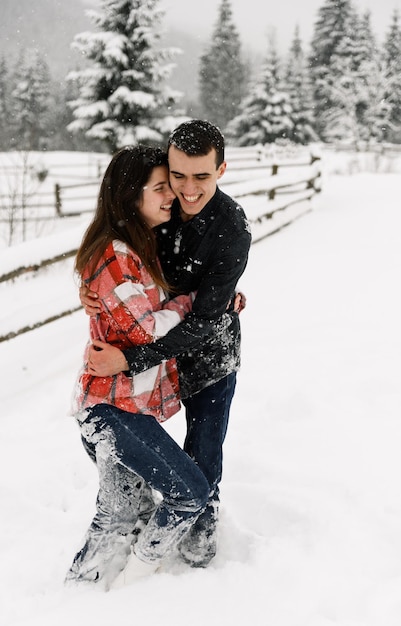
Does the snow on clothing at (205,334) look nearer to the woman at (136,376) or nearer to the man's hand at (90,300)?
the woman at (136,376)

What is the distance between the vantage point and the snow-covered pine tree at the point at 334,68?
118 ft

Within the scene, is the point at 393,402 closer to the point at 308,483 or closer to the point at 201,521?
the point at 308,483

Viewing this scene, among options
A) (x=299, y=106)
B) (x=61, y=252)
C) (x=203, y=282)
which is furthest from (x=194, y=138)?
(x=299, y=106)

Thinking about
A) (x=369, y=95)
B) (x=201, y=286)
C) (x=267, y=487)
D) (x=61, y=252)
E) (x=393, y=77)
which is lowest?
(x=267, y=487)

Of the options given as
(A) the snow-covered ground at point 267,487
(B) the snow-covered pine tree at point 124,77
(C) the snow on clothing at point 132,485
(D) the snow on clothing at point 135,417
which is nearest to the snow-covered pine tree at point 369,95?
(B) the snow-covered pine tree at point 124,77

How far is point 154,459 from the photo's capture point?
2004mm

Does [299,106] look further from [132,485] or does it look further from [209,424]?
[132,485]

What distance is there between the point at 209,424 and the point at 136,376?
45cm

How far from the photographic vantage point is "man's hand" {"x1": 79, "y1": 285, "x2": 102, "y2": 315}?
77.2 inches

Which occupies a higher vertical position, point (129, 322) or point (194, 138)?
point (194, 138)

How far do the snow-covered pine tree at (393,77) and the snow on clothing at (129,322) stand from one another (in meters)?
37.9

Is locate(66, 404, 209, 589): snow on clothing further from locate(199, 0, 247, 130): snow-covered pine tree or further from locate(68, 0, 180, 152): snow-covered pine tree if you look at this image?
locate(199, 0, 247, 130): snow-covered pine tree

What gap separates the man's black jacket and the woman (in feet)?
0.21

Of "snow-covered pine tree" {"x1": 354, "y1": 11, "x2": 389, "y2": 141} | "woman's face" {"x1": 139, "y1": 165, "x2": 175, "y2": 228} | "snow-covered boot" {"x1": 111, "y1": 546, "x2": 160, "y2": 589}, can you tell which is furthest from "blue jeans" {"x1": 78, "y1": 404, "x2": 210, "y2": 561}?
"snow-covered pine tree" {"x1": 354, "y1": 11, "x2": 389, "y2": 141}
